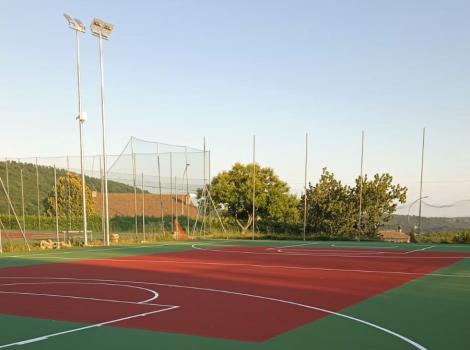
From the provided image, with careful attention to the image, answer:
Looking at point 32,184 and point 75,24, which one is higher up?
point 75,24

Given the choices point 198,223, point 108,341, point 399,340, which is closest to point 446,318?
point 399,340

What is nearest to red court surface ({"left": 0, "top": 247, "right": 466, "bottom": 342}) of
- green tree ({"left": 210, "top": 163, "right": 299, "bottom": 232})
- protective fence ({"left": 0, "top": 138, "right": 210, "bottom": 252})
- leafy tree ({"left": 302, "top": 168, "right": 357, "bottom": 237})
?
Answer: protective fence ({"left": 0, "top": 138, "right": 210, "bottom": 252})

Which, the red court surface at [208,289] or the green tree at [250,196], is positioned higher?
the green tree at [250,196]

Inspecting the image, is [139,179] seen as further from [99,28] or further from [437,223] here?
[437,223]

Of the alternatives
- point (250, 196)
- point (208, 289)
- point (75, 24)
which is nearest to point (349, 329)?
point (208, 289)

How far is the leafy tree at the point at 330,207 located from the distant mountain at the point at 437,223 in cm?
277

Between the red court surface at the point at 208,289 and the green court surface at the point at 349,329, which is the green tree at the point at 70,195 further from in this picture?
the green court surface at the point at 349,329

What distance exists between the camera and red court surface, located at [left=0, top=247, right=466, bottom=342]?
6.37 metres

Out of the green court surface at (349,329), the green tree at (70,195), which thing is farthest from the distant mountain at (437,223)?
the green tree at (70,195)

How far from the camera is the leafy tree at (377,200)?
27.2 meters

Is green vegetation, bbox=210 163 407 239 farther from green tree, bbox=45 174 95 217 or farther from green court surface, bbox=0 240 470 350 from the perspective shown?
green court surface, bbox=0 240 470 350

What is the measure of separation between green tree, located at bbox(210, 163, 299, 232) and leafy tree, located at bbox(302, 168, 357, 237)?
12.8ft

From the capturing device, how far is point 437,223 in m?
25.5

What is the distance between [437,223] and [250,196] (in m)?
11.4
